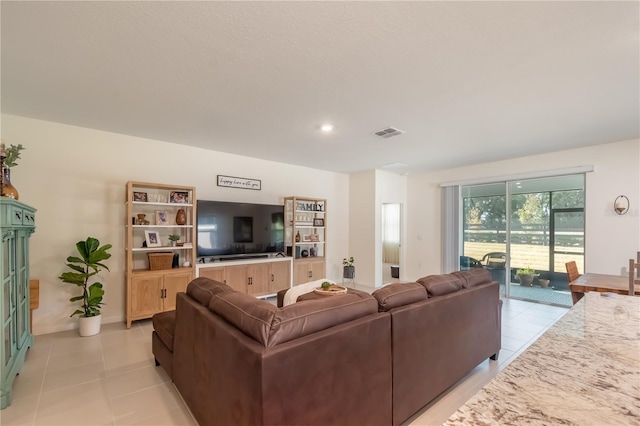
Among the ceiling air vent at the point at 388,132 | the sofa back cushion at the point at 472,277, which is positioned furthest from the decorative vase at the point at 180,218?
the sofa back cushion at the point at 472,277

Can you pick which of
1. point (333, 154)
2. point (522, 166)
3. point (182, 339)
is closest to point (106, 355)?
point (182, 339)

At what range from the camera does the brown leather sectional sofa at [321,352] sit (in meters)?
1.35

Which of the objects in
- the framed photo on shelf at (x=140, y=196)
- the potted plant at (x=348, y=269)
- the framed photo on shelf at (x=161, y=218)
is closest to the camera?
the framed photo on shelf at (x=140, y=196)

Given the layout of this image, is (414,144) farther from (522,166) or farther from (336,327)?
(336,327)

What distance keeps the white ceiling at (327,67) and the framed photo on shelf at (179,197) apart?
88 cm

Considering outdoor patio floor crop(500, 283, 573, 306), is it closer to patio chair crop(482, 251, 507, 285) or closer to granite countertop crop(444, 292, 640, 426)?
patio chair crop(482, 251, 507, 285)

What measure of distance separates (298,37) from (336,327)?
1.83 meters

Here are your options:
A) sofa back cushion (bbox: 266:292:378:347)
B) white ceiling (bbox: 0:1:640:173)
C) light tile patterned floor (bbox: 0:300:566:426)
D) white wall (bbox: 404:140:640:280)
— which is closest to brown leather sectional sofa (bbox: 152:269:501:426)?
sofa back cushion (bbox: 266:292:378:347)

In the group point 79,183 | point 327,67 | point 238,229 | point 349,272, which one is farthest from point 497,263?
point 79,183

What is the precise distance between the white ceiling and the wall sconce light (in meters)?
0.95

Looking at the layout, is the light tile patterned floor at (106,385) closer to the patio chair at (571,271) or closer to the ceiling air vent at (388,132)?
the patio chair at (571,271)

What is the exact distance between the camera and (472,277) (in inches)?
104

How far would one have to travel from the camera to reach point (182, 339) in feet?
6.90

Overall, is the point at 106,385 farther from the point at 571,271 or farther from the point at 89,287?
the point at 571,271
